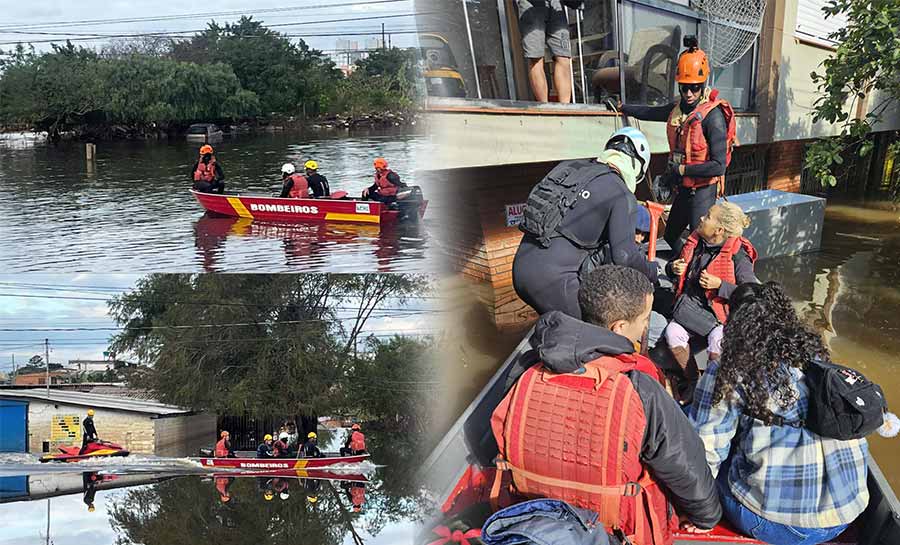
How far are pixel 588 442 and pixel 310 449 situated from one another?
17932 mm

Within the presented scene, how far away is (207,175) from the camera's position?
51.5ft

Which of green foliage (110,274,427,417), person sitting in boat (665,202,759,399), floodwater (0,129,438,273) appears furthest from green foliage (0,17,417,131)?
person sitting in boat (665,202,759,399)

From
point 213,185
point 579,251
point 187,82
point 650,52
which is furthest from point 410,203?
point 187,82

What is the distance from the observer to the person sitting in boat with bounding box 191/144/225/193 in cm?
1522

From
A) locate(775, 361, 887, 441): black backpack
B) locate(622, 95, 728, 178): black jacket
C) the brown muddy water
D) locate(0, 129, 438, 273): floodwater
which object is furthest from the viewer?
locate(0, 129, 438, 273): floodwater

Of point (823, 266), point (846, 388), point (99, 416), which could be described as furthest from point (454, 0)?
point (99, 416)

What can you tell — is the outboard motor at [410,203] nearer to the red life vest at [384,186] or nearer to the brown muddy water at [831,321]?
the red life vest at [384,186]

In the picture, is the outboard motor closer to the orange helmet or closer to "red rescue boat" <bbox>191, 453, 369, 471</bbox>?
"red rescue boat" <bbox>191, 453, 369, 471</bbox>

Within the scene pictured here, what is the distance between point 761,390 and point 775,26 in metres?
7.94

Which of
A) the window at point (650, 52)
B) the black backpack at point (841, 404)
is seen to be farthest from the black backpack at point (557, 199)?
the window at point (650, 52)

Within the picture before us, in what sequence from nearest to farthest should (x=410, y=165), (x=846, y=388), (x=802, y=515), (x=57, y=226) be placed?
1. (x=846, y=388)
2. (x=802, y=515)
3. (x=57, y=226)
4. (x=410, y=165)

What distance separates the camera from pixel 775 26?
8.41 m

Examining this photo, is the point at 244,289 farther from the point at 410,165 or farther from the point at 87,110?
the point at 87,110

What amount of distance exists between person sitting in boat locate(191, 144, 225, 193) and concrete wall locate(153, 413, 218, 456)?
8277mm
